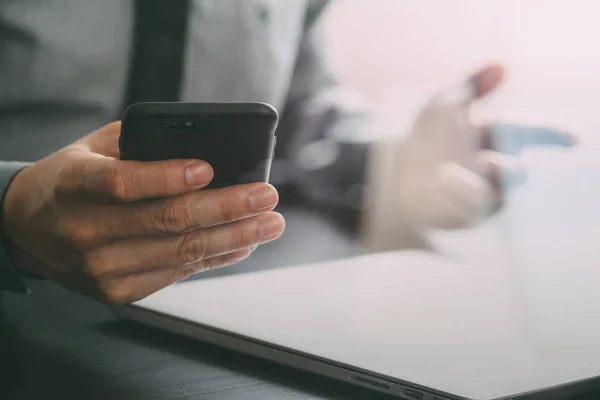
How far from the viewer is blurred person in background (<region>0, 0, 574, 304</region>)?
354mm

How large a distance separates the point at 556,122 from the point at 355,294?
6.5 inches

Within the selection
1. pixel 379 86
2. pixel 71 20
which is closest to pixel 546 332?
pixel 379 86

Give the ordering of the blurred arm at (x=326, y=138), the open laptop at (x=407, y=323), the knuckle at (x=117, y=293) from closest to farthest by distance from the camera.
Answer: the open laptop at (x=407, y=323) → the knuckle at (x=117, y=293) → the blurred arm at (x=326, y=138)

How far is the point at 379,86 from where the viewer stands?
0.72m

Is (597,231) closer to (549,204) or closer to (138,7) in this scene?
(549,204)

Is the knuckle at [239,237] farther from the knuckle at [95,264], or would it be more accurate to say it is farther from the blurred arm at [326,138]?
the blurred arm at [326,138]

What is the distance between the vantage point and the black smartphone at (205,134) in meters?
0.31

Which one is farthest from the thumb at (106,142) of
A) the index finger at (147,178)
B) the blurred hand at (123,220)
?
the index finger at (147,178)

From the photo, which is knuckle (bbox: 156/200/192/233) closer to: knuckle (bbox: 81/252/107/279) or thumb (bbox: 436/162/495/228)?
knuckle (bbox: 81/252/107/279)

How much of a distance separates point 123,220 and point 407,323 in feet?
0.58

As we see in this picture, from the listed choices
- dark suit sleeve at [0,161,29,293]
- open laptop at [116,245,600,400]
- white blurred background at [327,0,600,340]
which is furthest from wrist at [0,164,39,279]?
white blurred background at [327,0,600,340]

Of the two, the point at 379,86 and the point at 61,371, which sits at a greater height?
the point at 379,86

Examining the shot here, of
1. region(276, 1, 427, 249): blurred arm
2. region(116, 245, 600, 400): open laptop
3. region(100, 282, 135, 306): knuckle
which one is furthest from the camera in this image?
region(276, 1, 427, 249): blurred arm

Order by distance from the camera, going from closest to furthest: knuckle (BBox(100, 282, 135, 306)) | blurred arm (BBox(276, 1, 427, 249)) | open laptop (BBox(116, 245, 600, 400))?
open laptop (BBox(116, 245, 600, 400)), knuckle (BBox(100, 282, 135, 306)), blurred arm (BBox(276, 1, 427, 249))
